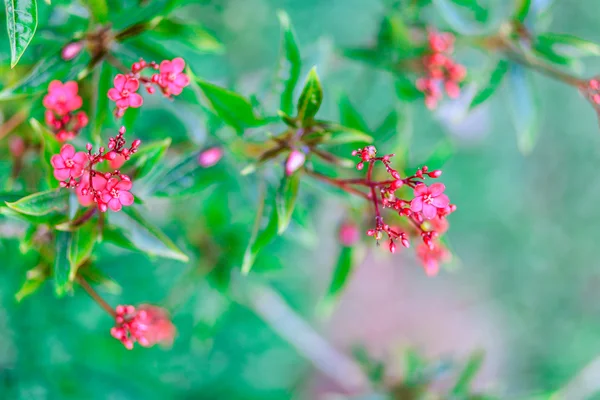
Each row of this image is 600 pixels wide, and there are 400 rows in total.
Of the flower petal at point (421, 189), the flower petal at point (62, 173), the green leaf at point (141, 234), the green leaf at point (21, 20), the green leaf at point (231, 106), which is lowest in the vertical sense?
the flower petal at point (62, 173)

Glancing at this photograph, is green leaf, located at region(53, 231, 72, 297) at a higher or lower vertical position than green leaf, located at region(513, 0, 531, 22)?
lower

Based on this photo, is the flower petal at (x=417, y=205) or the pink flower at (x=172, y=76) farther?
the pink flower at (x=172, y=76)

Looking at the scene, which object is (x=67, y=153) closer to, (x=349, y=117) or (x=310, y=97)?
(x=310, y=97)

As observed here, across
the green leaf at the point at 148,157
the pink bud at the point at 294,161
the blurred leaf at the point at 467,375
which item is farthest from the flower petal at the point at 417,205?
the blurred leaf at the point at 467,375

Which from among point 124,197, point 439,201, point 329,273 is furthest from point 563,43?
point 329,273

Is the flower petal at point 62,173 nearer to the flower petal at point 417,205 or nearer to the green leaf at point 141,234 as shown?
the green leaf at point 141,234

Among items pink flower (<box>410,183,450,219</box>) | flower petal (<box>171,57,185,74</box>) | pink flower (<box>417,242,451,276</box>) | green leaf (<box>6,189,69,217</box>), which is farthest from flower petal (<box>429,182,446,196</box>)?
green leaf (<box>6,189,69,217</box>)

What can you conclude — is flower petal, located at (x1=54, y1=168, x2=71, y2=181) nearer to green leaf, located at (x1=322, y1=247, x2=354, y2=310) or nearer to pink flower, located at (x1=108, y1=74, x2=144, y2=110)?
pink flower, located at (x1=108, y1=74, x2=144, y2=110)
